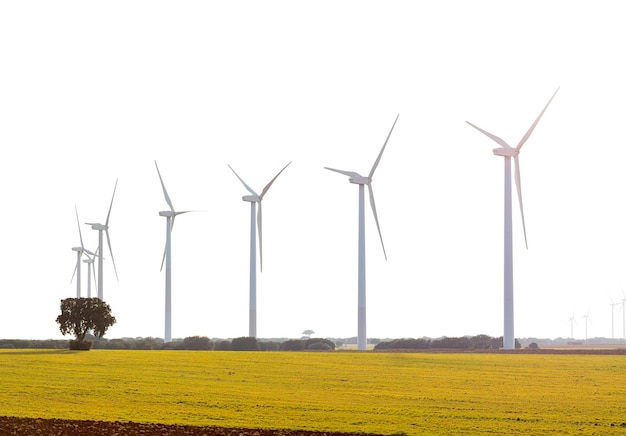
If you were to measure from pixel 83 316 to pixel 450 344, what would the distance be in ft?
148

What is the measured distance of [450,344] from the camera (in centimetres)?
11700

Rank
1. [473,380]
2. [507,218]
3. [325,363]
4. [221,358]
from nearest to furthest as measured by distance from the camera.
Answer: [473,380], [325,363], [221,358], [507,218]

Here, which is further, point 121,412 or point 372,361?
point 372,361

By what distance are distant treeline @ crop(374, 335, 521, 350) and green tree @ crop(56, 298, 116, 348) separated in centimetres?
3699

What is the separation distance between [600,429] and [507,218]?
5888cm

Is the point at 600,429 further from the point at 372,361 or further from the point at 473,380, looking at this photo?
the point at 372,361

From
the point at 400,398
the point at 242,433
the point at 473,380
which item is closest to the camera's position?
the point at 242,433

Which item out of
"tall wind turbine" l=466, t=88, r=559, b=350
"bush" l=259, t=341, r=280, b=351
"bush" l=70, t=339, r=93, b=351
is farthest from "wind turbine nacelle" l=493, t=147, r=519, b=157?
"bush" l=70, t=339, r=93, b=351

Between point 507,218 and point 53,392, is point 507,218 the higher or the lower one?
the higher one

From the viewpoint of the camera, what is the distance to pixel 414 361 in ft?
244

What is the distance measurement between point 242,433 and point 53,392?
1710cm

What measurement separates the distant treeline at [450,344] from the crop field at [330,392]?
130ft

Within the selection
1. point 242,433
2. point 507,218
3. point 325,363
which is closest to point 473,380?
point 325,363

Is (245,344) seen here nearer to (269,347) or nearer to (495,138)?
(269,347)
